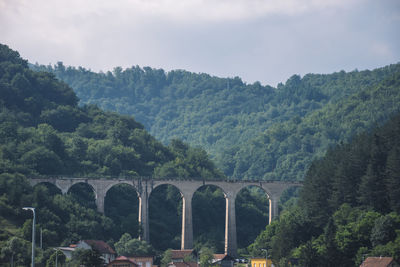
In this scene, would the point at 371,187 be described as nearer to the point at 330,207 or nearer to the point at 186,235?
the point at 330,207

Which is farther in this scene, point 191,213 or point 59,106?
point 59,106

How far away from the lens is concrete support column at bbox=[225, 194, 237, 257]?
481 feet

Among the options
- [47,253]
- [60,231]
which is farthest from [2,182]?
[47,253]

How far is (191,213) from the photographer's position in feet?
486

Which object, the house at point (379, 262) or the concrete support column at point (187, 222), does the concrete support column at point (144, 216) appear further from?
the house at point (379, 262)

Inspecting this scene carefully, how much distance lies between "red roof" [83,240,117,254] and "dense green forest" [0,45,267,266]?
411 centimetres

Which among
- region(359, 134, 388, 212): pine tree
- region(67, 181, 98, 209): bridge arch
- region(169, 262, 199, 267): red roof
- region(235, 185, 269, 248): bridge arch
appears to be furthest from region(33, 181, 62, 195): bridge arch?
region(359, 134, 388, 212): pine tree

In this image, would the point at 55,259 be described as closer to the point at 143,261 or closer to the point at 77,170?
the point at 143,261

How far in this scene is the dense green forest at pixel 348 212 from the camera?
109 meters

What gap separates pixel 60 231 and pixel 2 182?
35.7 feet

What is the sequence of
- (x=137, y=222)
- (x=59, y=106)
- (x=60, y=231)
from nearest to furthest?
(x=60, y=231) → (x=137, y=222) → (x=59, y=106)

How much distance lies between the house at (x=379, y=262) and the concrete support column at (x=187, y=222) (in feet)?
156

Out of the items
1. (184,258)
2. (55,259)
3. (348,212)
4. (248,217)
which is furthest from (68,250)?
(248,217)

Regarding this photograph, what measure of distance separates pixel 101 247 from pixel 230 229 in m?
32.3
